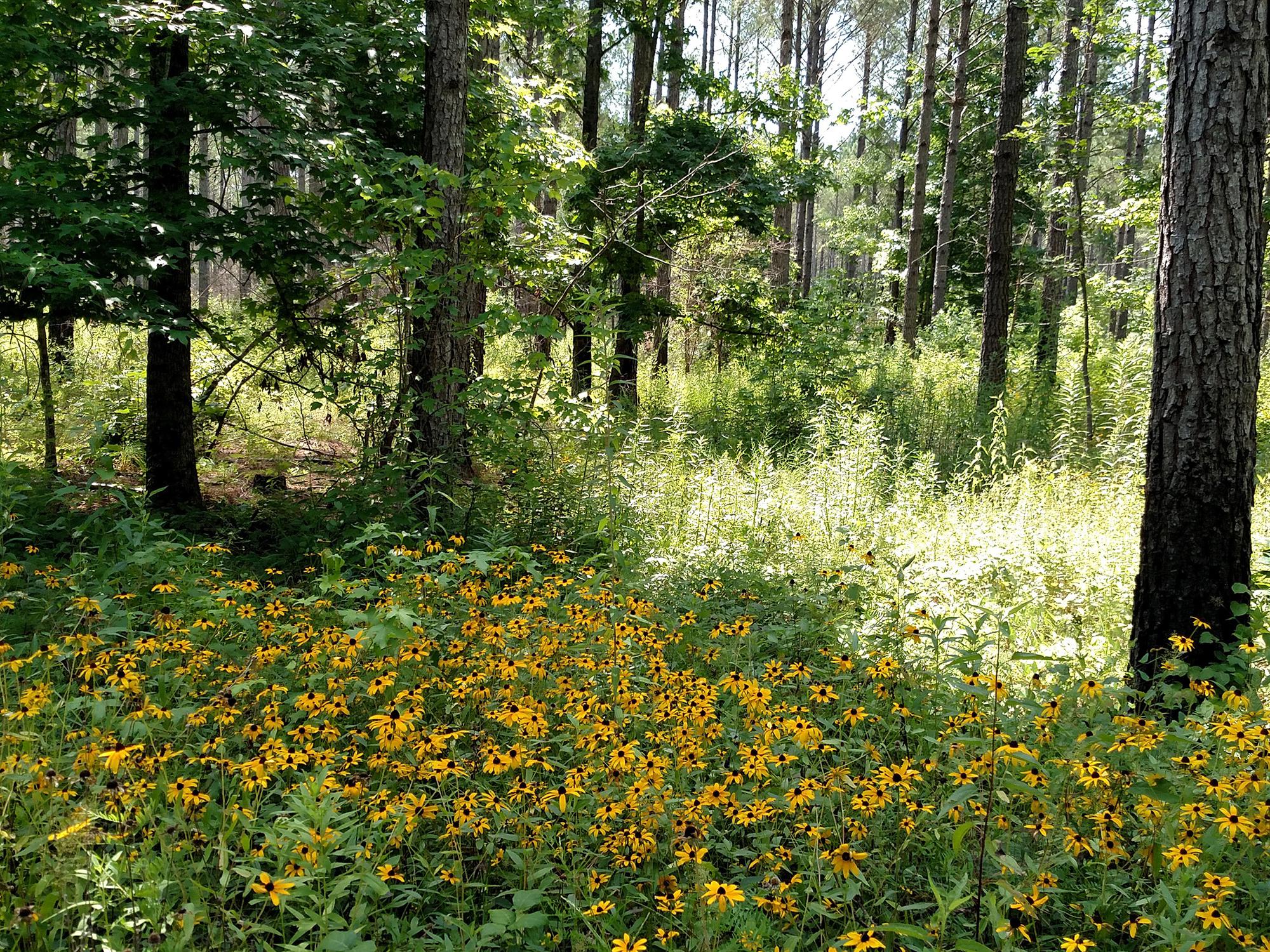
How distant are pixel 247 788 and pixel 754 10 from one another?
3815cm

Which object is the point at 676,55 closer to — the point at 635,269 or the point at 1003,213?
the point at 635,269

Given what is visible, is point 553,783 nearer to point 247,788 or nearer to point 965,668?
point 247,788

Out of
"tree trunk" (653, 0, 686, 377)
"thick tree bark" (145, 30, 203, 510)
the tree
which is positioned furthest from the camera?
"tree trunk" (653, 0, 686, 377)

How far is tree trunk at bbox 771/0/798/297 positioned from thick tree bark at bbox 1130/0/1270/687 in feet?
22.1

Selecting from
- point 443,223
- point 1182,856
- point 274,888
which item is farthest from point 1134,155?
point 274,888

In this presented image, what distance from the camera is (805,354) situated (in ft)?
34.0

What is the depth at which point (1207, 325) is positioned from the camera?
3.35 m

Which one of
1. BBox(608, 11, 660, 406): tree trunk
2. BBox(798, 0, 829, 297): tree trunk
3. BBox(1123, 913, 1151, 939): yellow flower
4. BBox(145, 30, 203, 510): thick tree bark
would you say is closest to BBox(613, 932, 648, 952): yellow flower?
BBox(1123, 913, 1151, 939): yellow flower

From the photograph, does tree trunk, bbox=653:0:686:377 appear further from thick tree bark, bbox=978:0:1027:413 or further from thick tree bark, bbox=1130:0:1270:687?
thick tree bark, bbox=1130:0:1270:687

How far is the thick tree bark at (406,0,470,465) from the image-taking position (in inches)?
218

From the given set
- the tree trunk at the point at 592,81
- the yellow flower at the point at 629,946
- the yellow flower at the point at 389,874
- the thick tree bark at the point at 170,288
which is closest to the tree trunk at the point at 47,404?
the thick tree bark at the point at 170,288

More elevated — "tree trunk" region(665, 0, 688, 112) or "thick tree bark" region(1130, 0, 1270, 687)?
"tree trunk" region(665, 0, 688, 112)

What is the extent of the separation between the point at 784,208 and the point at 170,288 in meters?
12.4

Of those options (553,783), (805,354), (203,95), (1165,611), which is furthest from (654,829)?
(805,354)
